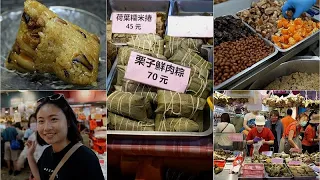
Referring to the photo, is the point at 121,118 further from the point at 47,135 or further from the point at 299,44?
the point at 299,44

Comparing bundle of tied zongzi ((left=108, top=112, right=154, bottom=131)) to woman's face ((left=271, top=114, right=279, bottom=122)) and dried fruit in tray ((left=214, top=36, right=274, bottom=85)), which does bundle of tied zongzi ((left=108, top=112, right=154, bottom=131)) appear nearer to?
dried fruit in tray ((left=214, top=36, right=274, bottom=85))

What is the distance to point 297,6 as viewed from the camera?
249cm

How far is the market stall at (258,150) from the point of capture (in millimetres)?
2455

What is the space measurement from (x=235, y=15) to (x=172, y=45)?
42cm

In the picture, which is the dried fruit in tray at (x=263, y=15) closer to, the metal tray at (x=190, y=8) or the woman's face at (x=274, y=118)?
the metal tray at (x=190, y=8)

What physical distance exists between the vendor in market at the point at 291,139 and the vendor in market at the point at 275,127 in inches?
0.9

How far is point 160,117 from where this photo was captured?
2486mm

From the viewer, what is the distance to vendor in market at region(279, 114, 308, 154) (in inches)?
97.1

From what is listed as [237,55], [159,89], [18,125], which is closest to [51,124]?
[18,125]

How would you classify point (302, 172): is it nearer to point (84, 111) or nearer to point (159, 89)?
point (159, 89)

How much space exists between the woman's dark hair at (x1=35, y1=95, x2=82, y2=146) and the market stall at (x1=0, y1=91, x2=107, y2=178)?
2 cm

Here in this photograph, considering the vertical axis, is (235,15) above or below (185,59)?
above

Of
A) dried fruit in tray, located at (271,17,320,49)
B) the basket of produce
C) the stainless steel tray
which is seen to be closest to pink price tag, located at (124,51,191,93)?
the stainless steel tray

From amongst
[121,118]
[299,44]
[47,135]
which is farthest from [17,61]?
[299,44]
